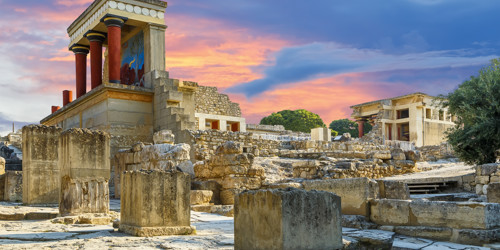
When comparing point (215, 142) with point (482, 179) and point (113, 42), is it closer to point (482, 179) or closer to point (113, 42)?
point (113, 42)

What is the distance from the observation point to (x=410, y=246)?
5488 mm

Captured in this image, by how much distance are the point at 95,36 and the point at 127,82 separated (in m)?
2.42

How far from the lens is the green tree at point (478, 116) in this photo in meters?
14.8

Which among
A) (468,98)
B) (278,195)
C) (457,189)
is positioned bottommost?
(457,189)

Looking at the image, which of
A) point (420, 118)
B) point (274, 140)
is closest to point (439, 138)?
point (420, 118)

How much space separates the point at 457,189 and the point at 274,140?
320 inches

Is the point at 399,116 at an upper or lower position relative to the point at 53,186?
upper

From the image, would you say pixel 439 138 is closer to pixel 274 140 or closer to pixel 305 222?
pixel 274 140

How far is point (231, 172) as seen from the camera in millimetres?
11047

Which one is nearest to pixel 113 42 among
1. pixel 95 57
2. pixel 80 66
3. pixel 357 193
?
pixel 95 57

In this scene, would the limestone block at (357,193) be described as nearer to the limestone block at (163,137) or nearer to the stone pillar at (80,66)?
the limestone block at (163,137)

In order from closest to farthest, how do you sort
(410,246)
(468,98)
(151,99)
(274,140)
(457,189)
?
1. (410,246)
2. (457,189)
3. (468,98)
4. (151,99)
5. (274,140)

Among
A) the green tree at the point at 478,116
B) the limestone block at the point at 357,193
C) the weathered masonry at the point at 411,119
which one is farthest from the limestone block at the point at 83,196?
the weathered masonry at the point at 411,119

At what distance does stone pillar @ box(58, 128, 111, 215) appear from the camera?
7562 mm
